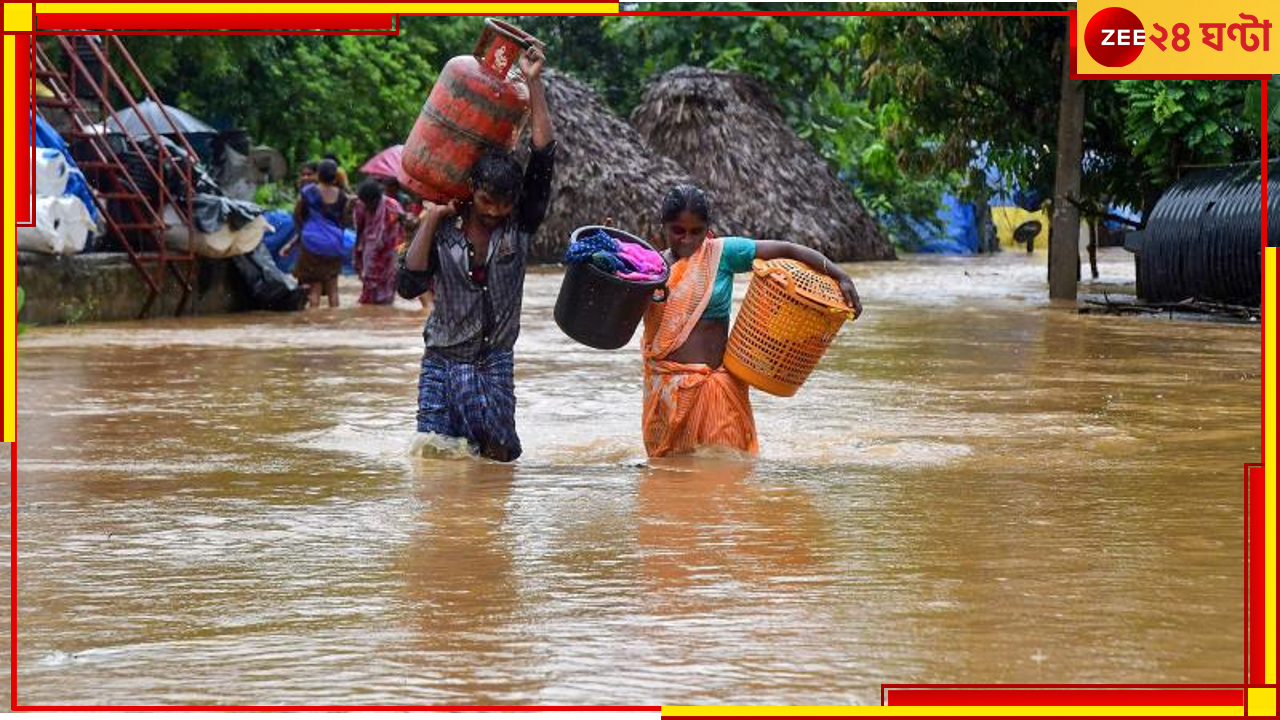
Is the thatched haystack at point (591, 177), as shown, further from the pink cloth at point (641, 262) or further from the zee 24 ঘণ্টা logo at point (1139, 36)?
the zee 24 ঘণ্টা logo at point (1139, 36)

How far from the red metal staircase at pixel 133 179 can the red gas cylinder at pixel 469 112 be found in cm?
970

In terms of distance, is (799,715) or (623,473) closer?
(799,715)

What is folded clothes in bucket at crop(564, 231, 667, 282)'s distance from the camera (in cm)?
772

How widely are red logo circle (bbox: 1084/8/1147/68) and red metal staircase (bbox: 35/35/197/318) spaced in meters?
12.5

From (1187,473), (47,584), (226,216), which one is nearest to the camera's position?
(47,584)

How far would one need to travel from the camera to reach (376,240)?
18.8m

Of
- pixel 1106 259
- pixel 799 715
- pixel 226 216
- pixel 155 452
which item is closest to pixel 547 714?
pixel 799 715

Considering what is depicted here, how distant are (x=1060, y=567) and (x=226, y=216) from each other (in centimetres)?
1331

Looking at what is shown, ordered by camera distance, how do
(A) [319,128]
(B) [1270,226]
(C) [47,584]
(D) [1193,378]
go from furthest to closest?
(A) [319,128] → (B) [1270,226] → (D) [1193,378] → (C) [47,584]

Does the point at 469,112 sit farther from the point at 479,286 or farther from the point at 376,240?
the point at 376,240

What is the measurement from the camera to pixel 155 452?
28.0ft

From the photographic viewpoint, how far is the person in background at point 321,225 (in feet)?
60.6

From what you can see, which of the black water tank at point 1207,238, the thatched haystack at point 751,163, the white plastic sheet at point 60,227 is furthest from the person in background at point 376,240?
the thatched haystack at point 751,163

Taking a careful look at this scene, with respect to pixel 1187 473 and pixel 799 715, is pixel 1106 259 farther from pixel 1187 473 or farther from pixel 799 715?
pixel 799 715
